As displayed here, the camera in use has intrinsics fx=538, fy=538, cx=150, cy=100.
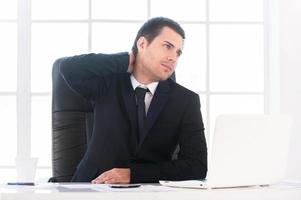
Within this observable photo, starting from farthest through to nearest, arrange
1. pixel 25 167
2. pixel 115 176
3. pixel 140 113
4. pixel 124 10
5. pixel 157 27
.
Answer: pixel 124 10 → pixel 25 167 → pixel 157 27 → pixel 140 113 → pixel 115 176

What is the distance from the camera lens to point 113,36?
3312mm

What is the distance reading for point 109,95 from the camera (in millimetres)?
2244

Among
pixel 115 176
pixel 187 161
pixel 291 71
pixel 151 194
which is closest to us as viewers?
pixel 151 194

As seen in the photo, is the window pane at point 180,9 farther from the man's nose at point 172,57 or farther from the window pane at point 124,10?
the man's nose at point 172,57

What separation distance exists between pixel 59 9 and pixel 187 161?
164 centimetres

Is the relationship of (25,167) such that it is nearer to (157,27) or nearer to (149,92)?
(149,92)

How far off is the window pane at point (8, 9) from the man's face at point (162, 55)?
133 cm

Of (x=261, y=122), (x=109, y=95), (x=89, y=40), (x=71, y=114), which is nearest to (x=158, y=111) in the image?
(x=109, y=95)

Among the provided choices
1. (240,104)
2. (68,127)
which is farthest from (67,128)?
(240,104)

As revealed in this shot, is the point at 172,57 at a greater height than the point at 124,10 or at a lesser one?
lesser

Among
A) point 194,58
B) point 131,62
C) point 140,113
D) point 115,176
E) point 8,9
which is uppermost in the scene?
point 8,9

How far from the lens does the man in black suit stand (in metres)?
2.15

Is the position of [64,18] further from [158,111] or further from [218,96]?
[158,111]

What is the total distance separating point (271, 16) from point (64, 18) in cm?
128
